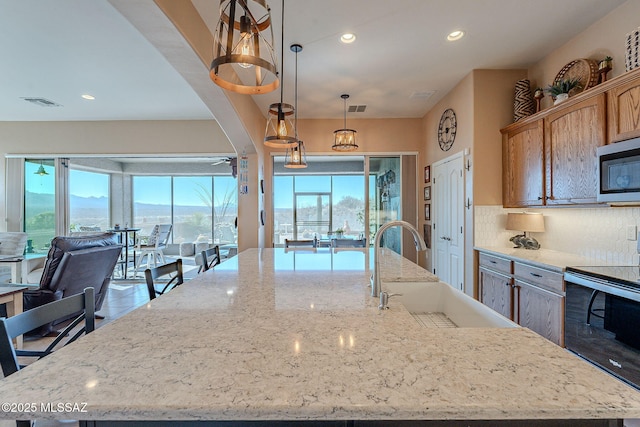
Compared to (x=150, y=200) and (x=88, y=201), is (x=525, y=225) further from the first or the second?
(x=88, y=201)

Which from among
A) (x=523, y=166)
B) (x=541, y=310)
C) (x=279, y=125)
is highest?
(x=279, y=125)

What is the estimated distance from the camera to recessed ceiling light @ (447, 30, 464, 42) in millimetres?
2885

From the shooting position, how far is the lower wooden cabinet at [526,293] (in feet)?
7.89

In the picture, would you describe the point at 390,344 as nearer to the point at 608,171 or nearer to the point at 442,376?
the point at 442,376

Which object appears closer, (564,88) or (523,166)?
(564,88)

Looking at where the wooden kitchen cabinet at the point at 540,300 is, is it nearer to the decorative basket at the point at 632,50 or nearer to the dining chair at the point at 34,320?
the decorative basket at the point at 632,50

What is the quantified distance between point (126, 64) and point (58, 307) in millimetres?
3239

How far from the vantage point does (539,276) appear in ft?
8.45

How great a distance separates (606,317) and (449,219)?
251cm

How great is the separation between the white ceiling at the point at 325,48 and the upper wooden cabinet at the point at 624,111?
2.92 feet

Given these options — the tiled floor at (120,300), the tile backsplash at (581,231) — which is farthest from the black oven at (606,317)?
the tiled floor at (120,300)

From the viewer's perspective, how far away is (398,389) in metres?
0.68

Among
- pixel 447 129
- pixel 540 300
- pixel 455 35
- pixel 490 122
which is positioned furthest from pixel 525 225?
pixel 455 35

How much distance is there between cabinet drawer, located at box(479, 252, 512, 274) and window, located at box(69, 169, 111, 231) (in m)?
9.19
